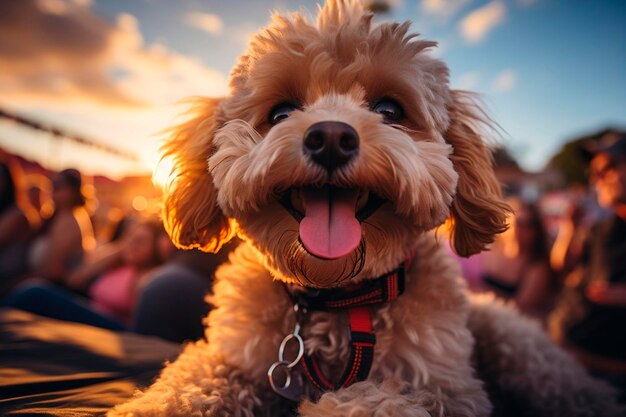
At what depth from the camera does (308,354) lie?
1.60m

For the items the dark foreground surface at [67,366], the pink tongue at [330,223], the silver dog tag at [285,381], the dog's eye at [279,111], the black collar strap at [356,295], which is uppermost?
the dog's eye at [279,111]

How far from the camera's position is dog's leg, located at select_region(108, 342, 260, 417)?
55.2 inches

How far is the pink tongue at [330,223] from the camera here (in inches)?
55.9

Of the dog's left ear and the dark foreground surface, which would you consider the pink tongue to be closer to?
the dog's left ear

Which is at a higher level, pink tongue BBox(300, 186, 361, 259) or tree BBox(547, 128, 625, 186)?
tree BBox(547, 128, 625, 186)

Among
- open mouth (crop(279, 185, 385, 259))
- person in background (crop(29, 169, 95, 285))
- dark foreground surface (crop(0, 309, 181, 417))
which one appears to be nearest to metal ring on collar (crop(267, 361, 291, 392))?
open mouth (crop(279, 185, 385, 259))

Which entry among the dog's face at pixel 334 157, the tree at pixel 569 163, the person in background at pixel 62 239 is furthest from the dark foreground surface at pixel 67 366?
the tree at pixel 569 163

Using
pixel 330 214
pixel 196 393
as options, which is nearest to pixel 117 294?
pixel 196 393

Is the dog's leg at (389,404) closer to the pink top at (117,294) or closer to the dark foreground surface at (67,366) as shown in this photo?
the dark foreground surface at (67,366)

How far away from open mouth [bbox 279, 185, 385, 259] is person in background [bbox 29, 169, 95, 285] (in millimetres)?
5066

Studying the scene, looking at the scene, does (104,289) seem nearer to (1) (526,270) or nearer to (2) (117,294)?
(2) (117,294)

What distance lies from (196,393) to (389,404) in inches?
28.2

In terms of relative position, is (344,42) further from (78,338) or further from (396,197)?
(78,338)

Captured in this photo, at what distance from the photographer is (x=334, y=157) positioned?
1.35 metres
